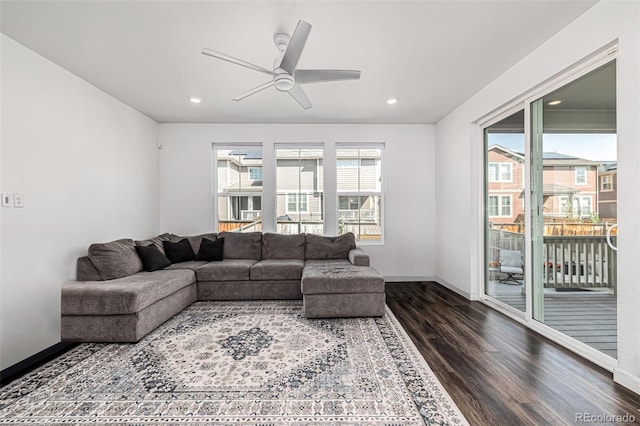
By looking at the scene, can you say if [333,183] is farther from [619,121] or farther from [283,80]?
[619,121]

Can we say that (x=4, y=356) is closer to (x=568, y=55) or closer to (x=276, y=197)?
(x=276, y=197)

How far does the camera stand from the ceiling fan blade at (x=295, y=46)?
1.88 m

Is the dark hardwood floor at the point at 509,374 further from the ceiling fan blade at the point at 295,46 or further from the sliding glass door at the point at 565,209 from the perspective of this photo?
the ceiling fan blade at the point at 295,46

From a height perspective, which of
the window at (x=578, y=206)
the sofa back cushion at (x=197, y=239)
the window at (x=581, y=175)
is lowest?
the sofa back cushion at (x=197, y=239)

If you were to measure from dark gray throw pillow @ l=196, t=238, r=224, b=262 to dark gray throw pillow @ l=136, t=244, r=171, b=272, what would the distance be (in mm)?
609

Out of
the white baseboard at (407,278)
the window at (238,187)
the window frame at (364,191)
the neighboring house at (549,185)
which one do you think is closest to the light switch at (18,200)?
the window at (238,187)

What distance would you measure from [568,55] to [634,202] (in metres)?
1.33

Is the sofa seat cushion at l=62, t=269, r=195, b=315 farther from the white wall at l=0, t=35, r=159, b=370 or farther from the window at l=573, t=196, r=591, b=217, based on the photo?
the window at l=573, t=196, r=591, b=217

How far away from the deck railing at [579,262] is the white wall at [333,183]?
6.66 feet

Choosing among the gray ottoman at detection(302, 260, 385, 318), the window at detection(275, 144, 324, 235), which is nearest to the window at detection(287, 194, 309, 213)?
the window at detection(275, 144, 324, 235)

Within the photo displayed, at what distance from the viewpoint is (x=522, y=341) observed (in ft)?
8.37

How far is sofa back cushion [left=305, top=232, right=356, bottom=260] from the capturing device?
4441mm

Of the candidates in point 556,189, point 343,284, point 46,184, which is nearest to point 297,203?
point 343,284

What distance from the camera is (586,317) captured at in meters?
2.46
